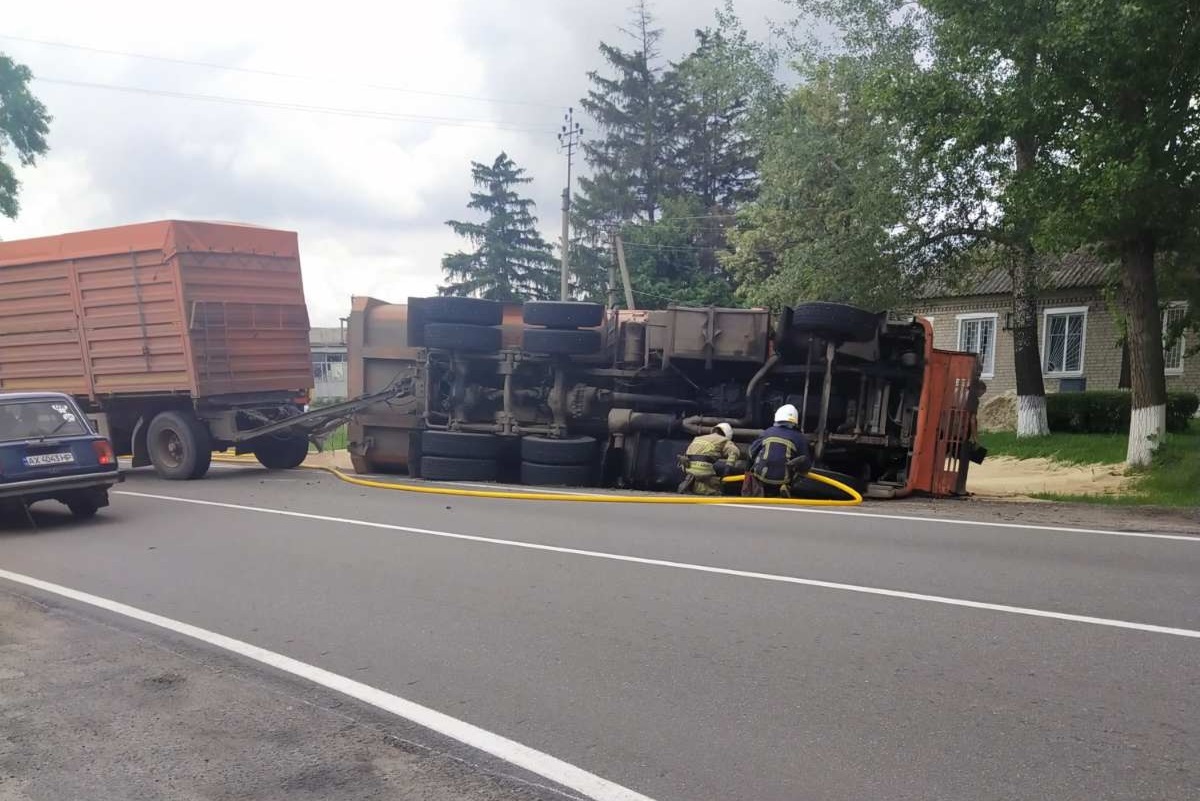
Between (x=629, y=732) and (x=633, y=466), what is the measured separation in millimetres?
8983

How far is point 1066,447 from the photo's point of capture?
19797 mm

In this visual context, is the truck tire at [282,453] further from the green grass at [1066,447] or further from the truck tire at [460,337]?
the green grass at [1066,447]

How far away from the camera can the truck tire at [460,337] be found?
→ 13.8 metres

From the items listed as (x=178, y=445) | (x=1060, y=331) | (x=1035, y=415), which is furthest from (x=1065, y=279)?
(x=178, y=445)

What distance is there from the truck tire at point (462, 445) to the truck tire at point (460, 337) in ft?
3.96

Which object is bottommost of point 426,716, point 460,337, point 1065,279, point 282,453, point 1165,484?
point 282,453

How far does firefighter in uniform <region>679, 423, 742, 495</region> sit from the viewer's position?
12.0 m

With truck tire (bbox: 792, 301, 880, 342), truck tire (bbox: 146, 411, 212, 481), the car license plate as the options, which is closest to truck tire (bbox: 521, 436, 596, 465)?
truck tire (bbox: 792, 301, 880, 342)

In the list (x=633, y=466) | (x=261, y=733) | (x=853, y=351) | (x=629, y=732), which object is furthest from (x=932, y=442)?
(x=261, y=733)

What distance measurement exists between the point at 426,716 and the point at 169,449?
12.2 m

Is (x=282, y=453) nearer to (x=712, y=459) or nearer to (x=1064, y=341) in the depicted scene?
(x=712, y=459)

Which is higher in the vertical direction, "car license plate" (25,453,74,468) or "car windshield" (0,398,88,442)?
"car windshield" (0,398,88,442)

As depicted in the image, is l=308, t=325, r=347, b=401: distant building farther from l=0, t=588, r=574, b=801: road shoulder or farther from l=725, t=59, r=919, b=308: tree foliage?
l=0, t=588, r=574, b=801: road shoulder

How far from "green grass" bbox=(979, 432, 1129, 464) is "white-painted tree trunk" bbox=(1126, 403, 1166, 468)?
245 cm
